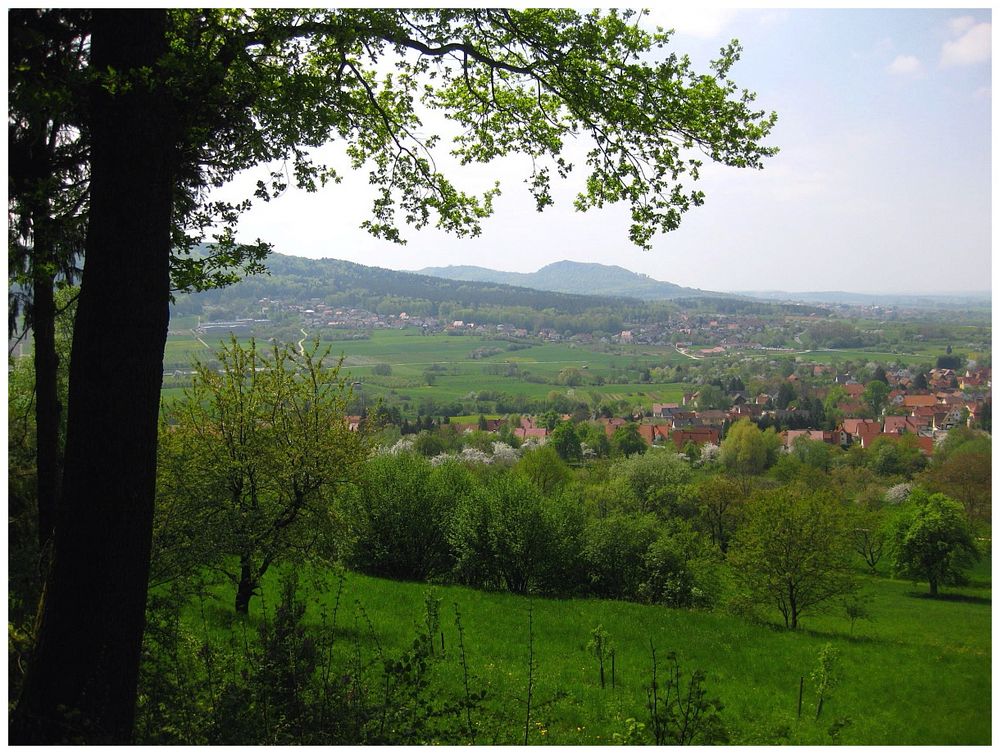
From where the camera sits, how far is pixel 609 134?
4668 millimetres

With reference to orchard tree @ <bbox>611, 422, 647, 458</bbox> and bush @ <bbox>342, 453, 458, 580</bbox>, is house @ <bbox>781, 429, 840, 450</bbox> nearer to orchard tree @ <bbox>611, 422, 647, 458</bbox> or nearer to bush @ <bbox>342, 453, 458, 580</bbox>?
orchard tree @ <bbox>611, 422, 647, 458</bbox>

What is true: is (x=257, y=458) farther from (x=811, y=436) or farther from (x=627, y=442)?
(x=811, y=436)

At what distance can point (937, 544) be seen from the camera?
2914 cm

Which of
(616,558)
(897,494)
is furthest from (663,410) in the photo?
(616,558)

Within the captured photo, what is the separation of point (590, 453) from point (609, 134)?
60.0 meters

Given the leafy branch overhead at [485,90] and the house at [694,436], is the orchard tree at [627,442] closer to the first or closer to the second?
the house at [694,436]

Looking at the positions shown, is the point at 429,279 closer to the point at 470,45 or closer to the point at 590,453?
the point at 590,453

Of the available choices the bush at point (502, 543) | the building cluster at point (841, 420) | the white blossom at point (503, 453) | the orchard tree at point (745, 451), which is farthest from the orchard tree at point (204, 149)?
the orchard tree at point (745, 451)

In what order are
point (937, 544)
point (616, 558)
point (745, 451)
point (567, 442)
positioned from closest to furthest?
point (616, 558) < point (937, 544) < point (745, 451) < point (567, 442)

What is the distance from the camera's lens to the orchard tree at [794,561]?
1764cm

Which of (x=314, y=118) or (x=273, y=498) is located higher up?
(x=314, y=118)

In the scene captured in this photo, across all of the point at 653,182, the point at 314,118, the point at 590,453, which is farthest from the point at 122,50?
the point at 590,453

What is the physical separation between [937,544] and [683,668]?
26.4 meters

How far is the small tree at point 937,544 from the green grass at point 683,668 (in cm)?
1909
